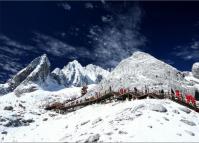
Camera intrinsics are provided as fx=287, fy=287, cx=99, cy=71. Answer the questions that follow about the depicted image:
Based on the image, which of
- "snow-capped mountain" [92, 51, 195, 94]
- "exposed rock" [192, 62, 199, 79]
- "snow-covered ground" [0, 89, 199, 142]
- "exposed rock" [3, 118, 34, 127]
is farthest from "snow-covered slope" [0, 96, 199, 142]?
"exposed rock" [192, 62, 199, 79]

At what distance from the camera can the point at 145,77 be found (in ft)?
176

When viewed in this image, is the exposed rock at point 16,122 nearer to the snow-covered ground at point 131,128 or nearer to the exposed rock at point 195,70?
the snow-covered ground at point 131,128

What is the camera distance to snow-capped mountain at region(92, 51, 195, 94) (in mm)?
51000

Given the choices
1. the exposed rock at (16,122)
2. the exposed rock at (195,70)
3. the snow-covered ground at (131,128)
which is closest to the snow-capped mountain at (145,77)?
the snow-covered ground at (131,128)

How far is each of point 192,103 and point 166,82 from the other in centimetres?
785

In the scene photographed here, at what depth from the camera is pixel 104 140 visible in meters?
24.5

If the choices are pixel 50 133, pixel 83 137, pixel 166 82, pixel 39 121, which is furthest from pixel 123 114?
pixel 166 82

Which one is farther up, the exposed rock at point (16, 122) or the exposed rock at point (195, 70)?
the exposed rock at point (195, 70)

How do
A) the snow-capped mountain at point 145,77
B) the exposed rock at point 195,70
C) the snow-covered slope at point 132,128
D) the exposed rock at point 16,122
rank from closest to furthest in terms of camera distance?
the snow-covered slope at point 132,128 → the exposed rock at point 16,122 → the snow-capped mountain at point 145,77 → the exposed rock at point 195,70

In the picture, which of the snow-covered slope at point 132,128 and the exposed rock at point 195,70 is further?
the exposed rock at point 195,70

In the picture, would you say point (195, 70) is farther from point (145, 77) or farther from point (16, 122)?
point (16, 122)

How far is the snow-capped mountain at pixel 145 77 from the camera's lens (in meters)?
51.0

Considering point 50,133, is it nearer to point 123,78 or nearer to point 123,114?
point 123,114

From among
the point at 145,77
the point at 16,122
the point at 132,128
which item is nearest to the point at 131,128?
the point at 132,128
